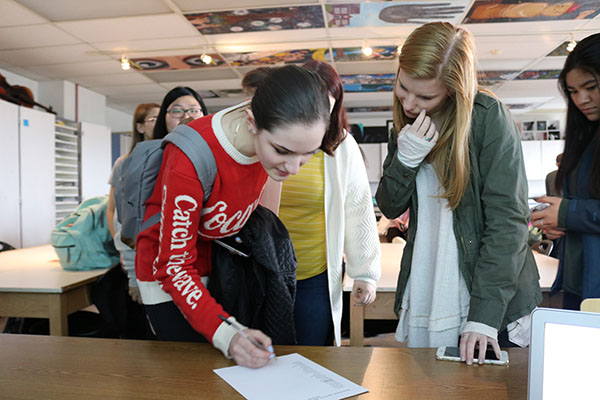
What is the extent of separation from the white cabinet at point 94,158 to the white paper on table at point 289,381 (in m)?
6.37

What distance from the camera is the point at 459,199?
1.12 metres

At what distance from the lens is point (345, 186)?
5.34 ft

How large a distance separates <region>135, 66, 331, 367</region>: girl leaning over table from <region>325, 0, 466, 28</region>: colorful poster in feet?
11.5

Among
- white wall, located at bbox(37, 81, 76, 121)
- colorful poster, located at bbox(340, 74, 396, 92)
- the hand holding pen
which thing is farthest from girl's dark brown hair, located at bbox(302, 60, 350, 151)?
white wall, located at bbox(37, 81, 76, 121)

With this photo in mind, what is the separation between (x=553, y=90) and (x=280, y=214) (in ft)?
24.9

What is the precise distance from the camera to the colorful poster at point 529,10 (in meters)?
4.16

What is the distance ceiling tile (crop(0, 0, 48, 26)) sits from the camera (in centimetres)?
405

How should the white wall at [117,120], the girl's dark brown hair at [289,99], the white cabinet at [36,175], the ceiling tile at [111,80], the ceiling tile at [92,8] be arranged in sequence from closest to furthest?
the girl's dark brown hair at [289,99], the ceiling tile at [92,8], the white cabinet at [36,175], the ceiling tile at [111,80], the white wall at [117,120]

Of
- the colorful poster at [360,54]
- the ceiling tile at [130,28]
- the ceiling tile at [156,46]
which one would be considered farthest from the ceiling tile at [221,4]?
the colorful poster at [360,54]

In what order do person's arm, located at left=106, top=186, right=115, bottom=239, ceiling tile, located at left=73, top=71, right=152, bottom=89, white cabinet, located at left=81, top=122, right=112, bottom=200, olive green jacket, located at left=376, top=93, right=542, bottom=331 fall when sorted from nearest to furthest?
olive green jacket, located at left=376, top=93, right=542, bottom=331
person's arm, located at left=106, top=186, right=115, bottom=239
ceiling tile, located at left=73, top=71, right=152, bottom=89
white cabinet, located at left=81, top=122, right=112, bottom=200

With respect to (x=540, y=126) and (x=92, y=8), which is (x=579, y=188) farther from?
(x=540, y=126)

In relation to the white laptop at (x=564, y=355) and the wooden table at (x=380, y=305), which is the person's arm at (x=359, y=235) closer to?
the wooden table at (x=380, y=305)

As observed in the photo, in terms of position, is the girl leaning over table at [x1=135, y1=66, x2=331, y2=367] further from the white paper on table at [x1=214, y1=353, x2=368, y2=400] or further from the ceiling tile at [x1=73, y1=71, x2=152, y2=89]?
the ceiling tile at [x1=73, y1=71, x2=152, y2=89]

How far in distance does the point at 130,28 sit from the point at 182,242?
4.26m
